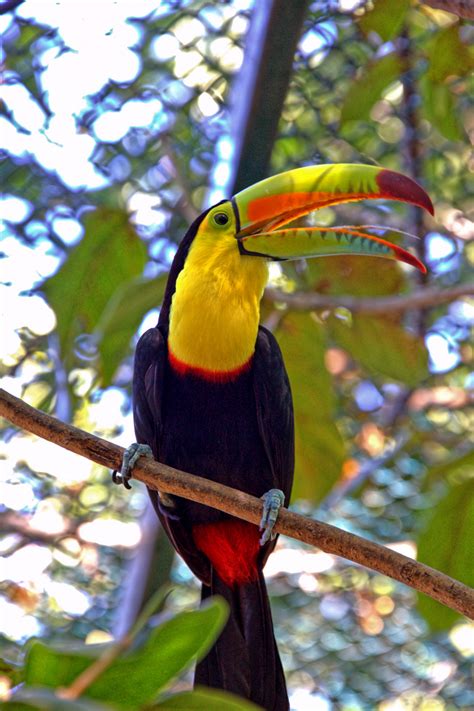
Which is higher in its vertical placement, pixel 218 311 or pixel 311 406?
pixel 218 311

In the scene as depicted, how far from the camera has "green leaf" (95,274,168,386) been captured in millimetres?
1456

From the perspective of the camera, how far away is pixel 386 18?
1481 millimetres

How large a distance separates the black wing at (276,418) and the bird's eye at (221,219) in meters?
0.27

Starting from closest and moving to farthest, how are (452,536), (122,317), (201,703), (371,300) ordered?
(201,703), (452,536), (122,317), (371,300)

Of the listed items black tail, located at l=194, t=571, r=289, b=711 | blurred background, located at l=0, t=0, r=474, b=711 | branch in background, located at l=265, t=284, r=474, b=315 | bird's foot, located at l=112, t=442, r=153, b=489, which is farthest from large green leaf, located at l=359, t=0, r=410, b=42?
black tail, located at l=194, t=571, r=289, b=711

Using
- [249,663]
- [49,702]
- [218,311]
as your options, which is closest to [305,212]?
[218,311]

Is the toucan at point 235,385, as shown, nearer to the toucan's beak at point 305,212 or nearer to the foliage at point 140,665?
the toucan's beak at point 305,212

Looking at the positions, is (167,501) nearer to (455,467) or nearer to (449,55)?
(455,467)

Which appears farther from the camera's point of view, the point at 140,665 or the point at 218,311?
the point at 218,311

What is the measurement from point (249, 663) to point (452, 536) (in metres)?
0.46

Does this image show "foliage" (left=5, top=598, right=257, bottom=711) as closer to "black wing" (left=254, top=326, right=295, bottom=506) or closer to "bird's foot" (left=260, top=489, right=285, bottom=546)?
"bird's foot" (left=260, top=489, right=285, bottom=546)

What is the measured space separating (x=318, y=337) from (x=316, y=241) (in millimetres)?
177

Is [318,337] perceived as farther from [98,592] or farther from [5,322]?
[98,592]

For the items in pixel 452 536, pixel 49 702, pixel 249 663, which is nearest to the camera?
pixel 49 702
